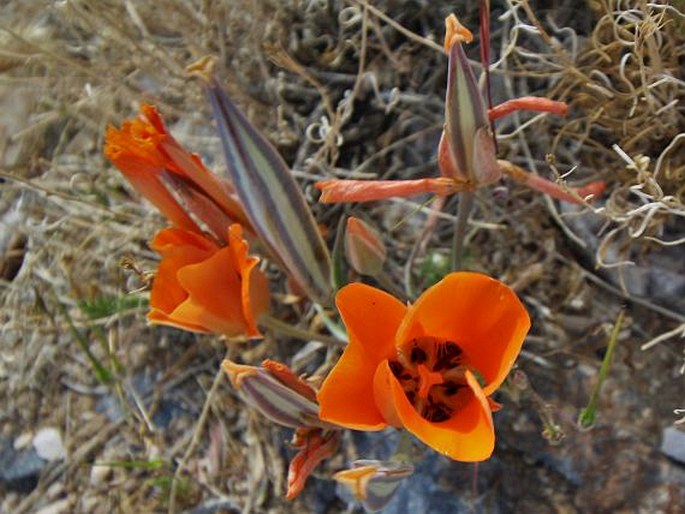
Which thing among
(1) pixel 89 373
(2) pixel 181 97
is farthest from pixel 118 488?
(2) pixel 181 97

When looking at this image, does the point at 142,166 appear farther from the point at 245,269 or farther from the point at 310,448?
the point at 310,448

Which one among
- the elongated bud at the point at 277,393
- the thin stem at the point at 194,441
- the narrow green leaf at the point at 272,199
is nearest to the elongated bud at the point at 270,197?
the narrow green leaf at the point at 272,199

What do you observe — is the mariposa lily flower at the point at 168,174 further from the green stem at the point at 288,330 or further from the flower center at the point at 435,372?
the flower center at the point at 435,372

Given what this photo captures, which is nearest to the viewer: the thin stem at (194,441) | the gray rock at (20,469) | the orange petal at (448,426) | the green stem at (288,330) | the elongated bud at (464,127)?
the orange petal at (448,426)

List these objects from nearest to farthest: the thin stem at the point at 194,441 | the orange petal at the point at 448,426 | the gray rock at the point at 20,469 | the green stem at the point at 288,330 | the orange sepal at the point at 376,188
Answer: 1. the orange petal at the point at 448,426
2. the orange sepal at the point at 376,188
3. the green stem at the point at 288,330
4. the thin stem at the point at 194,441
5. the gray rock at the point at 20,469

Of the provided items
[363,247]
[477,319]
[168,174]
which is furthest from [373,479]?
[168,174]

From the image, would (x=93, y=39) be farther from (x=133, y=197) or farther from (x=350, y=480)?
(x=350, y=480)
